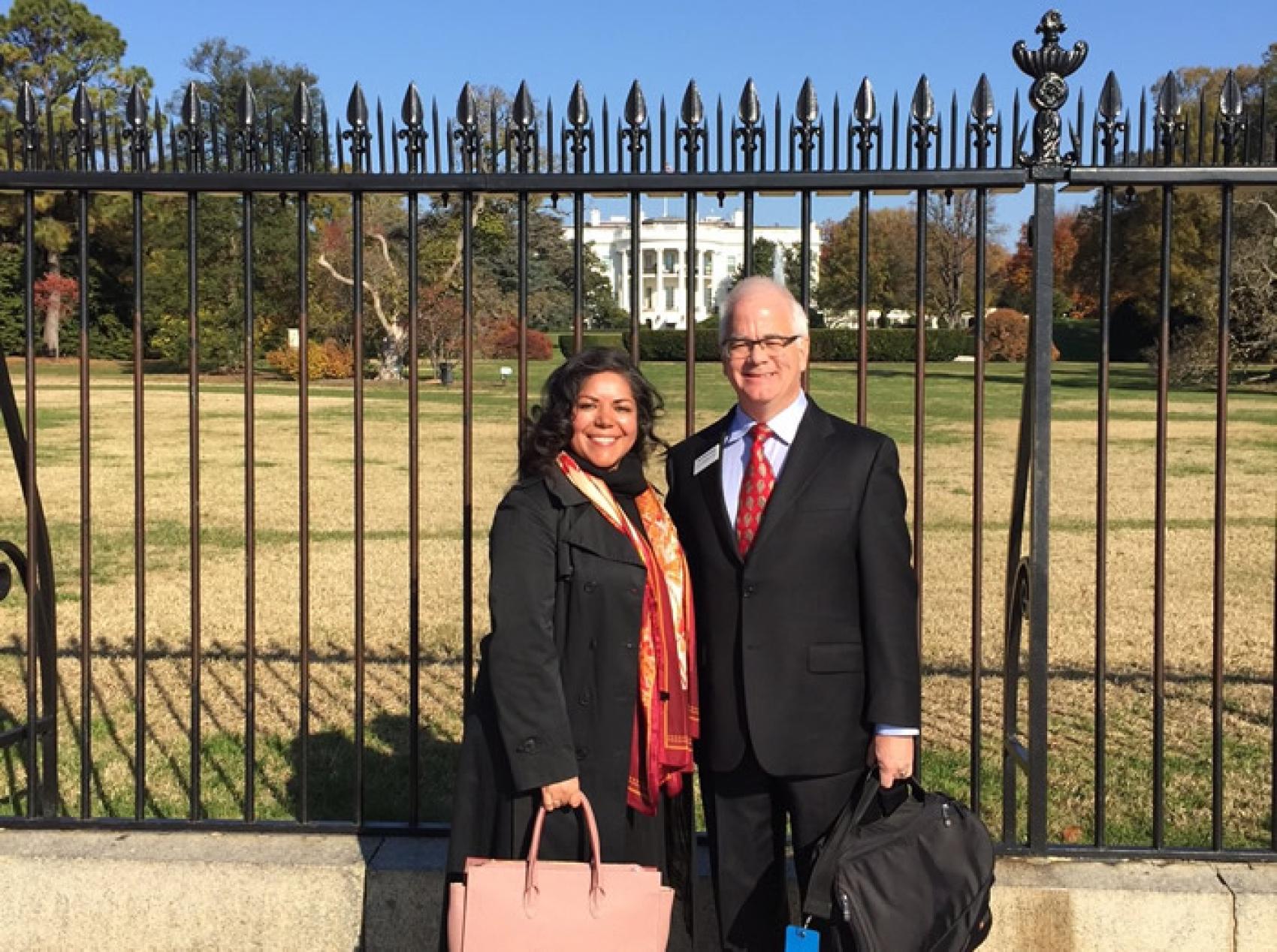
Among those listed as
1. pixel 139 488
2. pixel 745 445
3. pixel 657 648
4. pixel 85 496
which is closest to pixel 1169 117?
pixel 745 445

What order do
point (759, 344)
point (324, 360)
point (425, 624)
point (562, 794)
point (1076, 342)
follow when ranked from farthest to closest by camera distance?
point (1076, 342), point (324, 360), point (425, 624), point (759, 344), point (562, 794)

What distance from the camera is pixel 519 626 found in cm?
303

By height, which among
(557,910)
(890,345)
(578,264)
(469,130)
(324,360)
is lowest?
(557,910)

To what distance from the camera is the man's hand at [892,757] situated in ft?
10.2

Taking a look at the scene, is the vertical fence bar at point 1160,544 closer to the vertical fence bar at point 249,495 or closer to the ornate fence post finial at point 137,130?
the vertical fence bar at point 249,495

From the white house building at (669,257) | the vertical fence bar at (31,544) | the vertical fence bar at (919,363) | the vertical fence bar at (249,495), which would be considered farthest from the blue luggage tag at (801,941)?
the white house building at (669,257)

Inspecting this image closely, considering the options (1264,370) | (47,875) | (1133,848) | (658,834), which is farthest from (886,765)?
(1264,370)

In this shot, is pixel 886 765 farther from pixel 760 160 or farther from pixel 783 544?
pixel 760 160

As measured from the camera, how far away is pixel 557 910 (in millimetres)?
2922

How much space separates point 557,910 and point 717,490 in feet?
3.35

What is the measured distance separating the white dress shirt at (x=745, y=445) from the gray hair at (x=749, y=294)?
179 mm

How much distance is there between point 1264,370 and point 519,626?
37334 mm

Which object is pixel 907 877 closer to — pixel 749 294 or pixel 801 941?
pixel 801 941

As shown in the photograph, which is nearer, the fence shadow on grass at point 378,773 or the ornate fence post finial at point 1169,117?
the ornate fence post finial at point 1169,117
